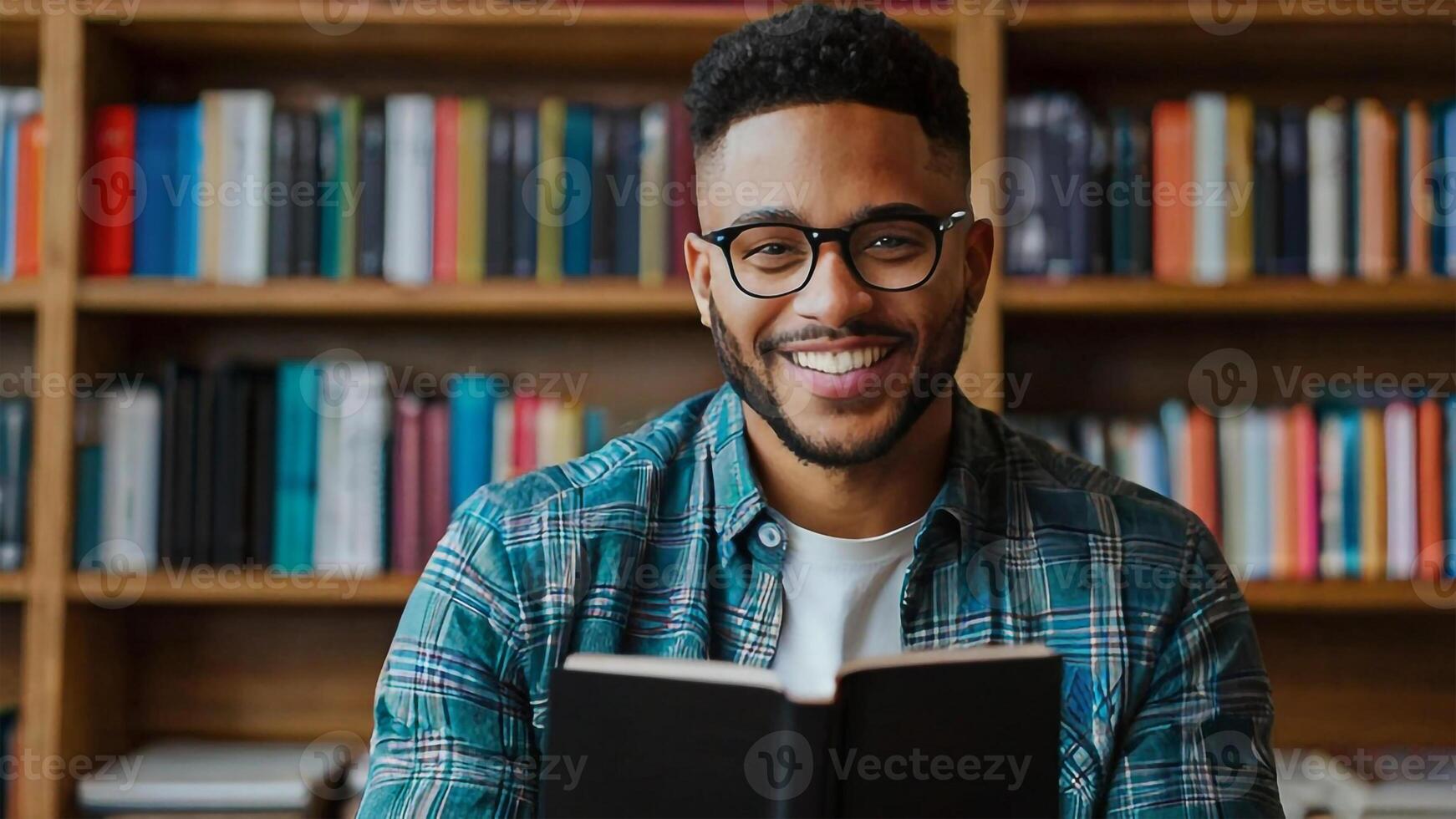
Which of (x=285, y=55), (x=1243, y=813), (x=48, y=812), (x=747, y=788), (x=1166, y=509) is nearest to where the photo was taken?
(x=747, y=788)

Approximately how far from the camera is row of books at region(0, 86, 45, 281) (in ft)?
5.09

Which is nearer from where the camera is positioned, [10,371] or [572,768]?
[572,768]

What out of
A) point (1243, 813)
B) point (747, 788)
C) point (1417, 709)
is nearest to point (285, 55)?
point (747, 788)

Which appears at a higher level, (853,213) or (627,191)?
(627,191)

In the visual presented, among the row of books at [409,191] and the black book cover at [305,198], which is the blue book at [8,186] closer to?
the row of books at [409,191]

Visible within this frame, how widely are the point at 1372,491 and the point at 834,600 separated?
89 cm

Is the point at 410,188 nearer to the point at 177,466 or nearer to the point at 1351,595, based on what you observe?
the point at 177,466

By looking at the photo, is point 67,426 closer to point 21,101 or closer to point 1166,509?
point 21,101

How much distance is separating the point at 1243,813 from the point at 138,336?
5.04 feet

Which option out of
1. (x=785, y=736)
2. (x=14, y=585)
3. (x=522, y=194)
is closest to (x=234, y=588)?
(x=14, y=585)

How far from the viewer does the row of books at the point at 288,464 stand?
1.54m

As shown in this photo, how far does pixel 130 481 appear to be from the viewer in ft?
5.08

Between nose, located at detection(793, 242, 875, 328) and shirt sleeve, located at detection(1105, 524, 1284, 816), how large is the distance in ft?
1.21

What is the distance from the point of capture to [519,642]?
0.95 meters
